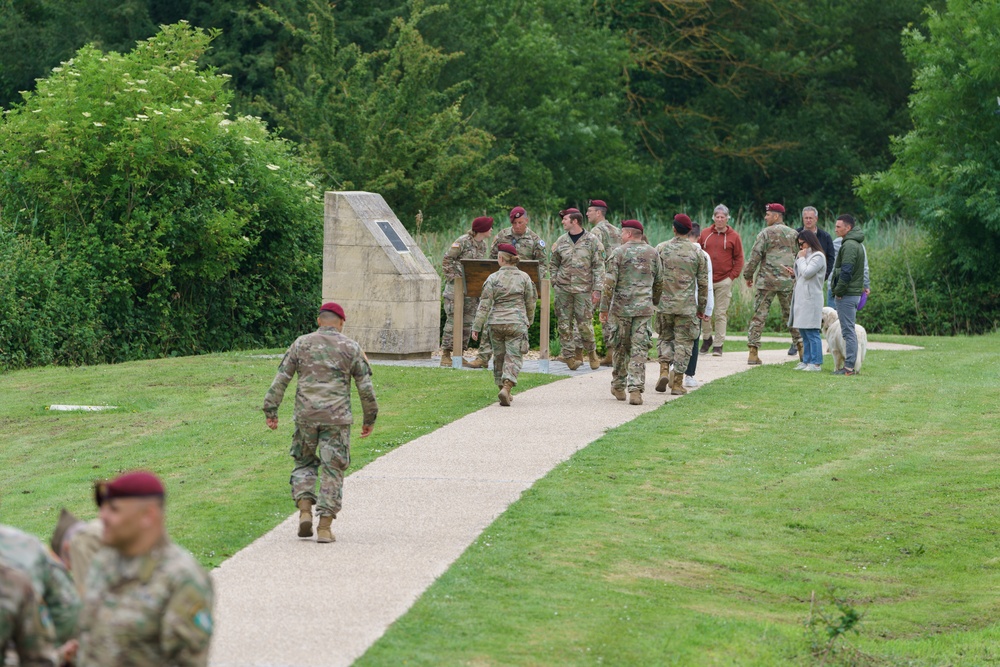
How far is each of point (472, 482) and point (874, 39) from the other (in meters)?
37.3

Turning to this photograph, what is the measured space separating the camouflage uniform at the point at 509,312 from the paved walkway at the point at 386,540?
56 cm

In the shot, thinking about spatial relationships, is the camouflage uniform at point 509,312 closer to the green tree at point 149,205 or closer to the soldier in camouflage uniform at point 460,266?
the soldier in camouflage uniform at point 460,266

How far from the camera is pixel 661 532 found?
35.3ft

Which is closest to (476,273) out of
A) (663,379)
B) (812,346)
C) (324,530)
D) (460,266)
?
(460,266)

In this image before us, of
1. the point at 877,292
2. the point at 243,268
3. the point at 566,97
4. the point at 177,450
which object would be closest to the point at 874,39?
the point at 566,97

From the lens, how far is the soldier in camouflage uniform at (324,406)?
983cm

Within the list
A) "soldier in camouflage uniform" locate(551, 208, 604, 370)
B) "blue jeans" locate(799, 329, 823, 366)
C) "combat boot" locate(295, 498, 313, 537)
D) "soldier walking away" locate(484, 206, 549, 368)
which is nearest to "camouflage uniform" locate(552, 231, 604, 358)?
"soldier in camouflage uniform" locate(551, 208, 604, 370)

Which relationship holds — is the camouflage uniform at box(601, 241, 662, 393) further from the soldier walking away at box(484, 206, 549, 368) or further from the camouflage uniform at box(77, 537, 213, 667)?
the camouflage uniform at box(77, 537, 213, 667)

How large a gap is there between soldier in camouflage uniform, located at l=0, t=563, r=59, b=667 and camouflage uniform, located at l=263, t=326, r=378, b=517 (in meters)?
4.63

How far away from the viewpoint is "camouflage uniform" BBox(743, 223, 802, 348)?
19.3 metres

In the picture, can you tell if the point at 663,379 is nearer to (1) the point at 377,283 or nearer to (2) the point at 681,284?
(2) the point at 681,284

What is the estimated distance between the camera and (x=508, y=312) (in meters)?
15.2

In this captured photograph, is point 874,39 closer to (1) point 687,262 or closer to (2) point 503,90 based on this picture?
(2) point 503,90

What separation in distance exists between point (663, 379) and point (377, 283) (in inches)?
188
